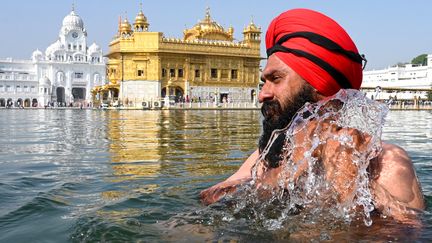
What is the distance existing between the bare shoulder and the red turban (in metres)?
0.42

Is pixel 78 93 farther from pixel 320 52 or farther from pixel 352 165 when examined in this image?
pixel 352 165

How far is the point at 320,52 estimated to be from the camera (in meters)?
2.30

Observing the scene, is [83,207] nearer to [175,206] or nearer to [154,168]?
[175,206]

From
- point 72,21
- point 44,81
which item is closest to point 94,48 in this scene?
point 72,21

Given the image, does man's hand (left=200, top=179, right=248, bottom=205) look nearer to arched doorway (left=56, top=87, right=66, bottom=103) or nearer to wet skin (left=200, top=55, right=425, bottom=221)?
wet skin (left=200, top=55, right=425, bottom=221)

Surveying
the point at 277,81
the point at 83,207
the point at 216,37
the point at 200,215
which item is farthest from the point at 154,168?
the point at 216,37


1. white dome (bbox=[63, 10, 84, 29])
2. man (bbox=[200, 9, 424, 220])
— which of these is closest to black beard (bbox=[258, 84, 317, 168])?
man (bbox=[200, 9, 424, 220])

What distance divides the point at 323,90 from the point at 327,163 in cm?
36

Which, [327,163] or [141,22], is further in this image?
[141,22]

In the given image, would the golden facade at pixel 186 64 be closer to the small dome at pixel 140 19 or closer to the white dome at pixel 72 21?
the small dome at pixel 140 19

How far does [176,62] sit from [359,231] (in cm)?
4608

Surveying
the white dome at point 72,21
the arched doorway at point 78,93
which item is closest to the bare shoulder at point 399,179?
the arched doorway at point 78,93

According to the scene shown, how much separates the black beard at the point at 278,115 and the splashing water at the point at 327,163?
0.09 ft

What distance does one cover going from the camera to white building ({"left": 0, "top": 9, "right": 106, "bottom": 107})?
229ft
